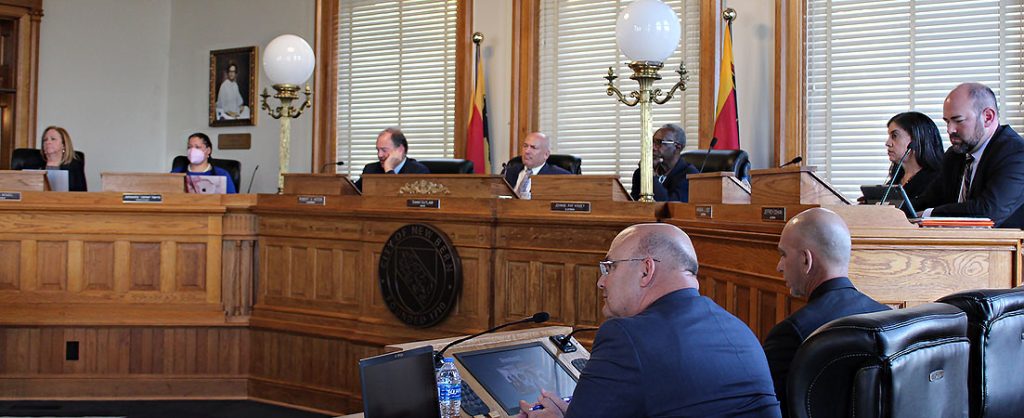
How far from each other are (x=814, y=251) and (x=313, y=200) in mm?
3555

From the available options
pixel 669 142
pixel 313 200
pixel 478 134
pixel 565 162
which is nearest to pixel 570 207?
pixel 669 142

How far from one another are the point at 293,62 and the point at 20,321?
2229 mm

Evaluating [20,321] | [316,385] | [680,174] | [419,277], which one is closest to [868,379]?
[419,277]

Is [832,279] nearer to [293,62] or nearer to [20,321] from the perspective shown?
[293,62]

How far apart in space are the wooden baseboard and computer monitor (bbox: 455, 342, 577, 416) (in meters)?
3.63

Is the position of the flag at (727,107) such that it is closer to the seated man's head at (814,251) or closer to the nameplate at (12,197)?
the seated man's head at (814,251)

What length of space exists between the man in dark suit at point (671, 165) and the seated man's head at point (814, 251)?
2671mm

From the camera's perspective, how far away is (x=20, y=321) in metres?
5.71

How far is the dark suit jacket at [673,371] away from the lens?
1907mm

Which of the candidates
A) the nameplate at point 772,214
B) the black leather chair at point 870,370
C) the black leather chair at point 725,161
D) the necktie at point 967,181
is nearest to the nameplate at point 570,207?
the nameplate at point 772,214

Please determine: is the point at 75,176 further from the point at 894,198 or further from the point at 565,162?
the point at 894,198

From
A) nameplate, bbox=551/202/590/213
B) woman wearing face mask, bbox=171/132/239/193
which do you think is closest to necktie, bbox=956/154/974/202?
nameplate, bbox=551/202/590/213

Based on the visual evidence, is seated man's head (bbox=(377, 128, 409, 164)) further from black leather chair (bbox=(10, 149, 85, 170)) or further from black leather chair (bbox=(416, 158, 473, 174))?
black leather chair (bbox=(10, 149, 85, 170))

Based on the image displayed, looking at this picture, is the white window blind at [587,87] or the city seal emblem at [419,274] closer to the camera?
the city seal emblem at [419,274]
